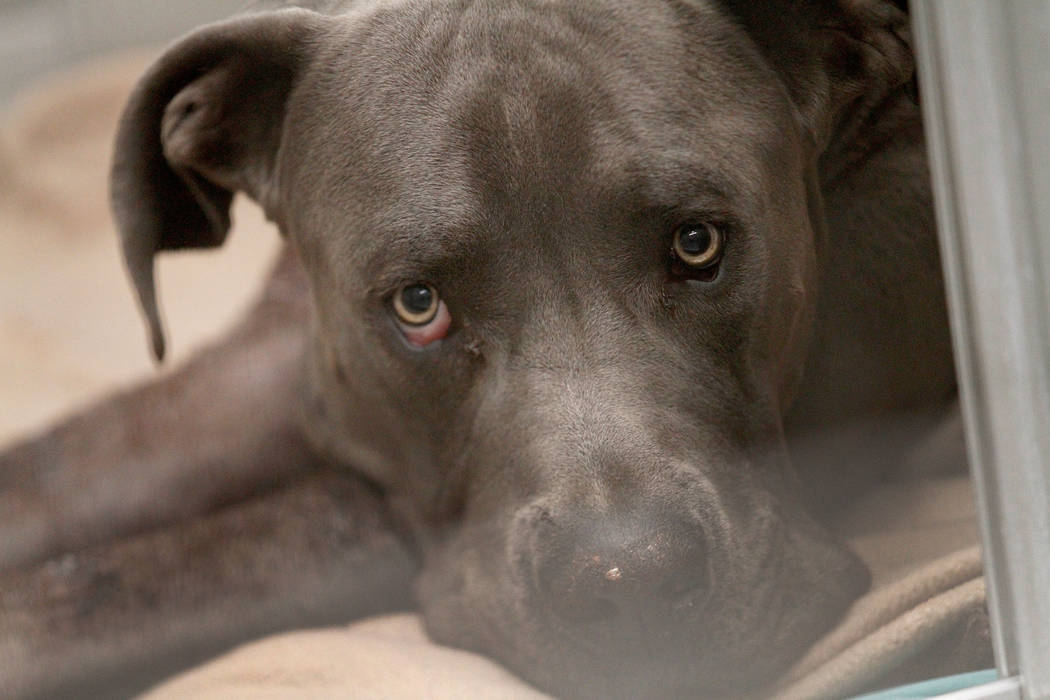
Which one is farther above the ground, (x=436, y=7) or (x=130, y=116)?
(x=436, y=7)

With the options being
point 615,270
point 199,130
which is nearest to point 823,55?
point 615,270

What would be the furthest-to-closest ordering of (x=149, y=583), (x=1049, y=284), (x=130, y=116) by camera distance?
(x=149, y=583)
(x=130, y=116)
(x=1049, y=284)

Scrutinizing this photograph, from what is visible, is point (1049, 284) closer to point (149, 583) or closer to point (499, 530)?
point (499, 530)

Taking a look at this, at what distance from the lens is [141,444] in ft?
7.20

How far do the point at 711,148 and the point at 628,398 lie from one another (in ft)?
0.96

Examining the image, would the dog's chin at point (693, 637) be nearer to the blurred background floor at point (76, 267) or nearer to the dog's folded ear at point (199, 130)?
the dog's folded ear at point (199, 130)

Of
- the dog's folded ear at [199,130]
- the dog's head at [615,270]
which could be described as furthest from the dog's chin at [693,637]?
the dog's folded ear at [199,130]

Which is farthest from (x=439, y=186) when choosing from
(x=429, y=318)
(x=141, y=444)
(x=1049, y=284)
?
(x=141, y=444)

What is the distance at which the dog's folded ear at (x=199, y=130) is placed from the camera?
59.1 inches

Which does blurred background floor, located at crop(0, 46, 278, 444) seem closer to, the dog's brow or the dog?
the dog

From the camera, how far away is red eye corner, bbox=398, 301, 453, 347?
1.45 m

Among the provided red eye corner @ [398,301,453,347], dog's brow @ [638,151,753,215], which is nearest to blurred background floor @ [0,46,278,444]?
red eye corner @ [398,301,453,347]

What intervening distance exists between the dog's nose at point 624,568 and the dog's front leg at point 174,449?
814 mm

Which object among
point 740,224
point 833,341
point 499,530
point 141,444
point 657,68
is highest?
point 657,68
